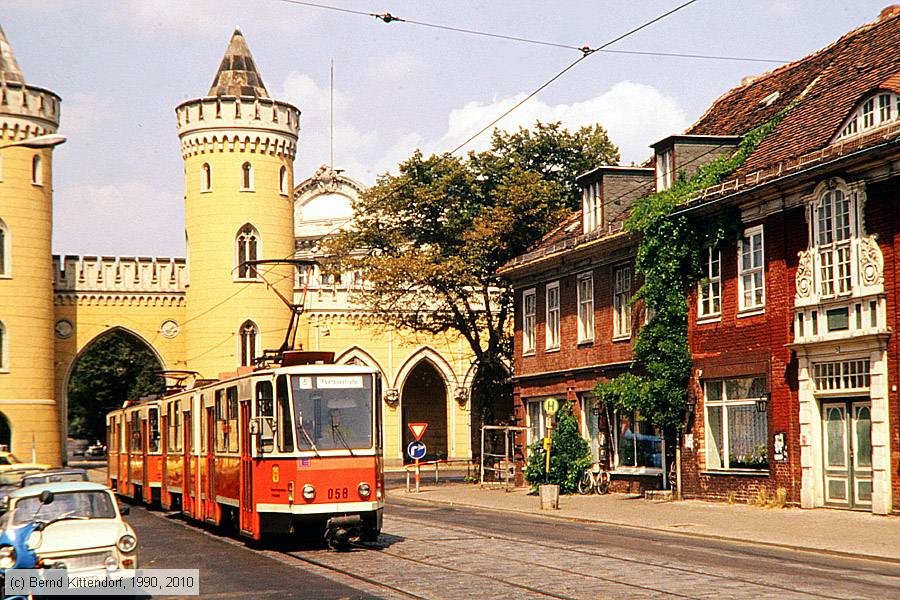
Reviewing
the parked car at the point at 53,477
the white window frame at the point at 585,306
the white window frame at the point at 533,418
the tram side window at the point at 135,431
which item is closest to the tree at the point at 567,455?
the white window frame at the point at 585,306

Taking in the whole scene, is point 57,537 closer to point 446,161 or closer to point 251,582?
point 251,582

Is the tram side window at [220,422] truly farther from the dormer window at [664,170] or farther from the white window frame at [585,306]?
the white window frame at [585,306]

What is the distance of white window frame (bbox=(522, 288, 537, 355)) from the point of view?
41812 mm

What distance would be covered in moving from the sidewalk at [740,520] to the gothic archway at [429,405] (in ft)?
126

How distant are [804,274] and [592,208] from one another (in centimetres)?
1167

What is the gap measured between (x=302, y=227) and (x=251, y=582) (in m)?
82.2

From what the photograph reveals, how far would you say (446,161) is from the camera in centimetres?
4703

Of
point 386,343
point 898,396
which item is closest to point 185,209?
point 386,343

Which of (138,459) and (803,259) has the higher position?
(803,259)

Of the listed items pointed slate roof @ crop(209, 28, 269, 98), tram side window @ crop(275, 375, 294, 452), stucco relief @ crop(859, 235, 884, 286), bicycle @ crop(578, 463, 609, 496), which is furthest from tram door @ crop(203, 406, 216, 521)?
pointed slate roof @ crop(209, 28, 269, 98)

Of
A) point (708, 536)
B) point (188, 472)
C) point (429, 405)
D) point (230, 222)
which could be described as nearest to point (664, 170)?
point (708, 536)

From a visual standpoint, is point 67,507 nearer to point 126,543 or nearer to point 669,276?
point 126,543

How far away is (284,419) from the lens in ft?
65.9

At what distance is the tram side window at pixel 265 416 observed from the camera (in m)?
20.2
